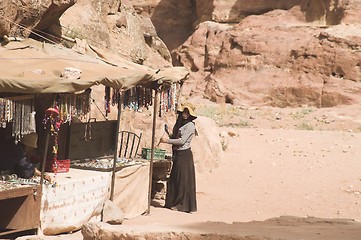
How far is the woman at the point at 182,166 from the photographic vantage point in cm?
962

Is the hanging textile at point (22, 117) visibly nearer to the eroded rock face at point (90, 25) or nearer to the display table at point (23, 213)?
the display table at point (23, 213)

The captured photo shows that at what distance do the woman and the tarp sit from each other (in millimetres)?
574

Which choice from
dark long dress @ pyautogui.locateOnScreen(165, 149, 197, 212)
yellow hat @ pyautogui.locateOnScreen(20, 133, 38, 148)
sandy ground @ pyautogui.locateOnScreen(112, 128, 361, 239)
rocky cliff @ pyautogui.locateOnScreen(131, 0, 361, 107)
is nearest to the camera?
yellow hat @ pyautogui.locateOnScreen(20, 133, 38, 148)

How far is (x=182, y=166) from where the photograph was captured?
9.82 meters

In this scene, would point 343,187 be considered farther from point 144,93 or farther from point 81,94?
point 81,94

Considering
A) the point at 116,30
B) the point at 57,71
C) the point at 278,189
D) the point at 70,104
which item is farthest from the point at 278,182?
the point at 57,71

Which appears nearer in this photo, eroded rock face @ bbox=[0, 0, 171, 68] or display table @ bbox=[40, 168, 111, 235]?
display table @ bbox=[40, 168, 111, 235]

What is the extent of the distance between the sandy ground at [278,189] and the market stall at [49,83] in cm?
54

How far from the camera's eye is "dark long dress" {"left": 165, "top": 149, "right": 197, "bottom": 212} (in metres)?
9.82

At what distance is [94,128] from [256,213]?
2691mm

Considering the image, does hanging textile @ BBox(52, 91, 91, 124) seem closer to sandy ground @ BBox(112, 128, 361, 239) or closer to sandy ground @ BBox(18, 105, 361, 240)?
sandy ground @ BBox(18, 105, 361, 240)

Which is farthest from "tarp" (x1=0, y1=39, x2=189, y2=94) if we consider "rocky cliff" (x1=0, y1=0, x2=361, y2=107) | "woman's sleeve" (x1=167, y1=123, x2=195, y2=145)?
"rocky cliff" (x1=0, y1=0, x2=361, y2=107)

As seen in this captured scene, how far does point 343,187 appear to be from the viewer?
1248 cm

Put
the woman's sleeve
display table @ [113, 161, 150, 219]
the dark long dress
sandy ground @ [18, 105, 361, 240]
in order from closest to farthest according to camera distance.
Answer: sandy ground @ [18, 105, 361, 240] < display table @ [113, 161, 150, 219] < the woman's sleeve < the dark long dress
